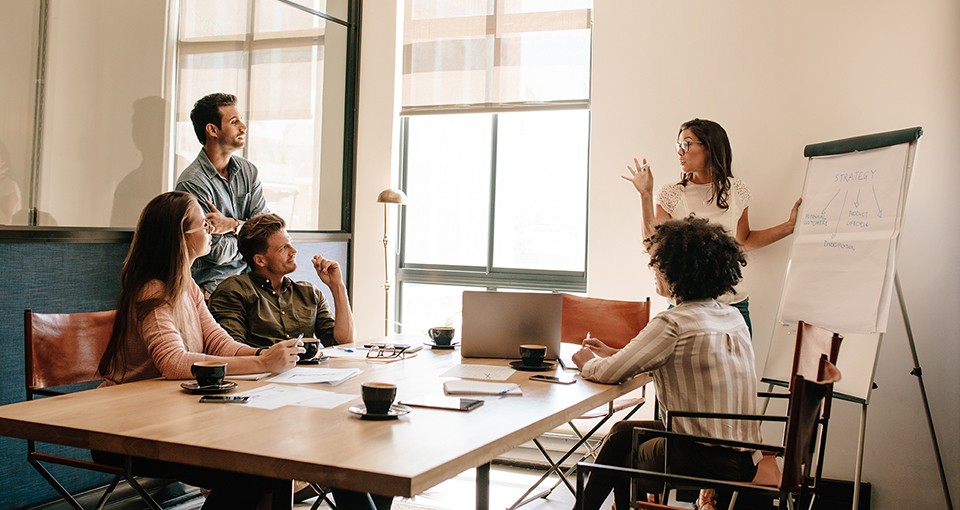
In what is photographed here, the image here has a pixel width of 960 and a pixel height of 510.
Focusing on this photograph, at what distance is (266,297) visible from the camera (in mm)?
3105

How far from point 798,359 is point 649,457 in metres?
0.70

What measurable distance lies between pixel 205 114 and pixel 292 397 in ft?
7.42

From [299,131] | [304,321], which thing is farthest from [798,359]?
[299,131]

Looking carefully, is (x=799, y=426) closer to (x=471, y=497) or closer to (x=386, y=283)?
(x=471, y=497)

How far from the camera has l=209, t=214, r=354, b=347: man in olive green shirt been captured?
3006mm

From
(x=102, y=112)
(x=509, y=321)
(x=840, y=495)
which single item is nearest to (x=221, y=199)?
(x=102, y=112)

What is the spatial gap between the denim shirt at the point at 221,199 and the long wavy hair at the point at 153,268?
116 centimetres

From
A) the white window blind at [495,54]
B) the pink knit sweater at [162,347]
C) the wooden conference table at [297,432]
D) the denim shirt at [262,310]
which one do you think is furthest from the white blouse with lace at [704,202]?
the pink knit sweater at [162,347]

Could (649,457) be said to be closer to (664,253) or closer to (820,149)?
(664,253)

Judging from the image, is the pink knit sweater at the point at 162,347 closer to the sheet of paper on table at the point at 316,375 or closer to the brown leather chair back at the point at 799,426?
the sheet of paper on table at the point at 316,375

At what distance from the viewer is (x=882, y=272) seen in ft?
11.1

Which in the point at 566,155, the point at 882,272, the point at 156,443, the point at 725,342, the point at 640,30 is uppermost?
the point at 640,30

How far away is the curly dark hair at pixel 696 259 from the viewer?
2467 mm

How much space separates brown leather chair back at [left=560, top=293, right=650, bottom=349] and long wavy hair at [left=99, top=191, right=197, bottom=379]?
69.4 inches
